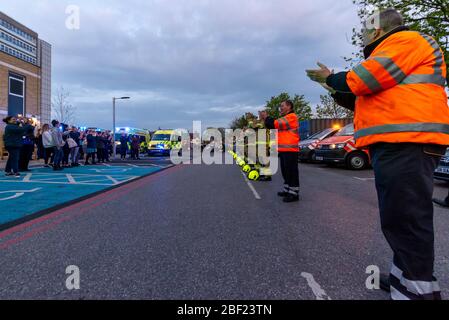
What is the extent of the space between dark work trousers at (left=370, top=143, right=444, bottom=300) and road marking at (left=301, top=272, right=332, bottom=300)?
525mm

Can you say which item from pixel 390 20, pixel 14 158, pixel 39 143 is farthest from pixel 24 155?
pixel 390 20

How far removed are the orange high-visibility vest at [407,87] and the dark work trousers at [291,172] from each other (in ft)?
13.2

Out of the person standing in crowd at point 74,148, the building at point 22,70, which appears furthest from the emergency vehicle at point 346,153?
the building at point 22,70

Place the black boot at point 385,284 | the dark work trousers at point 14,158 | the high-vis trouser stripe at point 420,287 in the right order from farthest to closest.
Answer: the dark work trousers at point 14,158 < the black boot at point 385,284 < the high-vis trouser stripe at point 420,287

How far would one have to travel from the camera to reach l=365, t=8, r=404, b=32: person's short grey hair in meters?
2.11

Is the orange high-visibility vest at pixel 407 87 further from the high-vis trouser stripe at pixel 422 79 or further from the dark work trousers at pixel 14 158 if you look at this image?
the dark work trousers at pixel 14 158

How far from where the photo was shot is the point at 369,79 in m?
1.98

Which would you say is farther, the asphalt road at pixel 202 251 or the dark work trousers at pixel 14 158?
the dark work trousers at pixel 14 158

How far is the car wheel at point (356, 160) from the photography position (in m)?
12.6

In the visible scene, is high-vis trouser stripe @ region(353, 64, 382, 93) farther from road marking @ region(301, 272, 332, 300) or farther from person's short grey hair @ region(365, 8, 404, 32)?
road marking @ region(301, 272, 332, 300)

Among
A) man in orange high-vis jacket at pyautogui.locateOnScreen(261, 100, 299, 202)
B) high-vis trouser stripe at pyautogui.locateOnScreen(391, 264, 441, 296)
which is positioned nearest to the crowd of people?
man in orange high-vis jacket at pyautogui.locateOnScreen(261, 100, 299, 202)

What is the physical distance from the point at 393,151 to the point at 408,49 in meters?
A: 0.66

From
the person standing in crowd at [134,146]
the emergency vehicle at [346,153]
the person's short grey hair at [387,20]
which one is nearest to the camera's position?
the person's short grey hair at [387,20]
